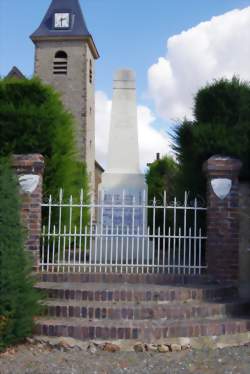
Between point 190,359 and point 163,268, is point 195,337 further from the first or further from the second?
point 163,268

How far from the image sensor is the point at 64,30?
30203mm

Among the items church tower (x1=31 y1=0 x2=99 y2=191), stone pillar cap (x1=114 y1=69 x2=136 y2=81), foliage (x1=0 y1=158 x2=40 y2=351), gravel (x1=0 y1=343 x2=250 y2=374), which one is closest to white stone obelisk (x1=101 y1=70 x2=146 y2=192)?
stone pillar cap (x1=114 y1=69 x2=136 y2=81)

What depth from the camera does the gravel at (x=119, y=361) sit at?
4.94 meters

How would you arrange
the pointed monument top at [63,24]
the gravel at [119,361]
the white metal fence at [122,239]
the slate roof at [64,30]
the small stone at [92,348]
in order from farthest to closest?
the slate roof at [64,30] < the pointed monument top at [63,24] < the white metal fence at [122,239] < the small stone at [92,348] < the gravel at [119,361]

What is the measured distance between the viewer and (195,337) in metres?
5.82

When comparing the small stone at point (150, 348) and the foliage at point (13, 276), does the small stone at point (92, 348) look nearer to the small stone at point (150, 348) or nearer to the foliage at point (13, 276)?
the small stone at point (150, 348)

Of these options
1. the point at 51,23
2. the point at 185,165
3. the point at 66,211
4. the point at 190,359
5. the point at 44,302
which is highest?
the point at 51,23

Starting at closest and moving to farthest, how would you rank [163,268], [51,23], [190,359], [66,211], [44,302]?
[190,359] < [44,302] < [163,268] < [66,211] < [51,23]

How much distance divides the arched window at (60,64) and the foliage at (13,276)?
80.4 feet

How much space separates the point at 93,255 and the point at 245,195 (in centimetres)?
274

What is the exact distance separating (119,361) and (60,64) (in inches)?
1023

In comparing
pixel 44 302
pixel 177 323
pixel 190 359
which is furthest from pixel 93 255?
pixel 190 359

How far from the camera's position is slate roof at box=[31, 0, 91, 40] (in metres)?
29.9

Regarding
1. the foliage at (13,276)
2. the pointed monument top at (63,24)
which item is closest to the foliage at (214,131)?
the foliage at (13,276)
